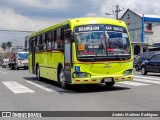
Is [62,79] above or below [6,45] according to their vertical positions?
below

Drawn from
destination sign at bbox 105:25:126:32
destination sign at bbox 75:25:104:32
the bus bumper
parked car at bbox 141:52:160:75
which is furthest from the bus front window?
parked car at bbox 141:52:160:75

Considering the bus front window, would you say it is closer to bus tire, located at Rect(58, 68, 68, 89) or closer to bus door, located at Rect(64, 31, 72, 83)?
bus door, located at Rect(64, 31, 72, 83)

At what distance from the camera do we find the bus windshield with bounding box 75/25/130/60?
1370 cm

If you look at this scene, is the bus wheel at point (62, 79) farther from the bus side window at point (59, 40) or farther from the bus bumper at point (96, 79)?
the bus bumper at point (96, 79)

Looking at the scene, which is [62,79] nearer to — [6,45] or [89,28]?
[89,28]

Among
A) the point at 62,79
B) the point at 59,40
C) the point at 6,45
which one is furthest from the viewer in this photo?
the point at 6,45

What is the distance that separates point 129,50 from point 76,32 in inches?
89.3

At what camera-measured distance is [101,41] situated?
45.5 ft

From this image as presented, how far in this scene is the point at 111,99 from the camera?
Answer: 11656 millimetres

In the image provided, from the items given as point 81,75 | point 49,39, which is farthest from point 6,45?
point 81,75

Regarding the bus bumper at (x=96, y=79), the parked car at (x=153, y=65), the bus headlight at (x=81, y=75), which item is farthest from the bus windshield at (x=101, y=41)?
the parked car at (x=153, y=65)

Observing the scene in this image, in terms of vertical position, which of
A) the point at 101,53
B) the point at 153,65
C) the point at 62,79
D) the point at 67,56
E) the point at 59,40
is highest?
the point at 59,40

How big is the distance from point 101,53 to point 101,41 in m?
0.46

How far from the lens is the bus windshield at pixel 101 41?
13695 mm
